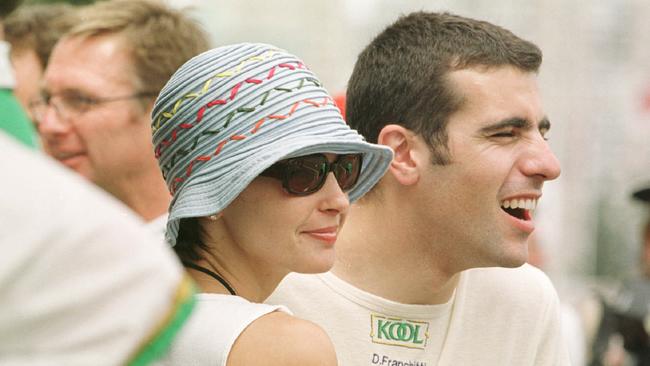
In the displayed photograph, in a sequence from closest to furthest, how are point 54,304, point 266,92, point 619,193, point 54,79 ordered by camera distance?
point 54,304
point 266,92
point 54,79
point 619,193

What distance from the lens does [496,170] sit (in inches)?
144

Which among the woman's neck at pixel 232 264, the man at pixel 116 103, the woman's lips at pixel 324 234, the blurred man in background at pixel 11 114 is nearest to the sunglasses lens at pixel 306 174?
the woman's lips at pixel 324 234

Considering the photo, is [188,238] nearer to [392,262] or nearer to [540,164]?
[392,262]

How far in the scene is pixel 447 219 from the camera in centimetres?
377

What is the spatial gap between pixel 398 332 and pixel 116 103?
185 centimetres

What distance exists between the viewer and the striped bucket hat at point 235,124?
2.69 m

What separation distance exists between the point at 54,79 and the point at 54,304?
3.96 meters

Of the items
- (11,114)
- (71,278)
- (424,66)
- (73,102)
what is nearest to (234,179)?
(11,114)

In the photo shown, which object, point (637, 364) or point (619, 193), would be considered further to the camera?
point (619, 193)

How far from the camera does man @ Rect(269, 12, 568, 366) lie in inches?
143

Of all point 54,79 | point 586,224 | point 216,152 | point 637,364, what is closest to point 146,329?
point 216,152

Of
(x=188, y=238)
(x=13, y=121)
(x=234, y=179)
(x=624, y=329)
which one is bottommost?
(x=624, y=329)

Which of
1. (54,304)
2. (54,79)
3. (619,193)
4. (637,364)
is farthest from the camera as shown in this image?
(619,193)

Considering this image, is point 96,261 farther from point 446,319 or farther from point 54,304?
point 446,319
